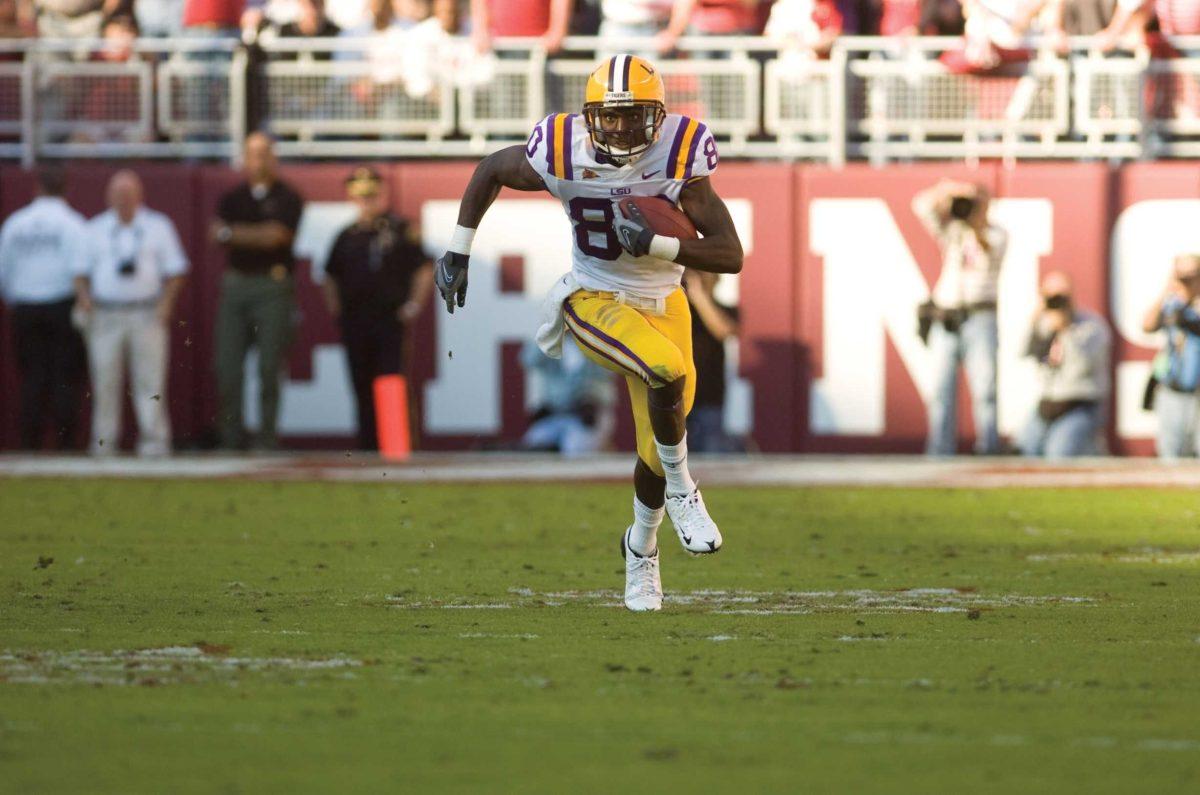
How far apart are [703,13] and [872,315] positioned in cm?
245

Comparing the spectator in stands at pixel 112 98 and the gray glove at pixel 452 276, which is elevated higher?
the spectator in stands at pixel 112 98

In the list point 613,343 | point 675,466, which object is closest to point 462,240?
point 613,343

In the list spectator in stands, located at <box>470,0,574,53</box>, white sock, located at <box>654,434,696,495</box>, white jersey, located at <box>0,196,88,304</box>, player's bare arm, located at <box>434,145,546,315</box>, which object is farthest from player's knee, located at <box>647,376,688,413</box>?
white jersey, located at <box>0,196,88,304</box>

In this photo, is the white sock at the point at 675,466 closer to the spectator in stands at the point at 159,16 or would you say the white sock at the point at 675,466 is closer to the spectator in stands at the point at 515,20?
the spectator in stands at the point at 515,20

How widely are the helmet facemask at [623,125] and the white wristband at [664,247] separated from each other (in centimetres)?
39

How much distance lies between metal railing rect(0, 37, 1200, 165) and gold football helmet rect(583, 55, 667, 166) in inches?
313

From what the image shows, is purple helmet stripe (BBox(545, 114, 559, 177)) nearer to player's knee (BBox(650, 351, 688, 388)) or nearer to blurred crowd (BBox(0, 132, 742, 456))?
player's knee (BBox(650, 351, 688, 388))

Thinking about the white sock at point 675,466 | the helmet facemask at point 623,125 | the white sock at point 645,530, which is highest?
the helmet facemask at point 623,125

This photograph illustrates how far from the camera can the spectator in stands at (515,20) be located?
52.2ft

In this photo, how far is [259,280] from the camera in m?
15.7

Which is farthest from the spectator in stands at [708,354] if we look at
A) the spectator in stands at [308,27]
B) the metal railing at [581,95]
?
the spectator in stands at [308,27]

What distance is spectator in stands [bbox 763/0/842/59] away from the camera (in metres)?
15.8

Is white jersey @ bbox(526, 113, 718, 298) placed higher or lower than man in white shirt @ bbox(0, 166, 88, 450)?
higher

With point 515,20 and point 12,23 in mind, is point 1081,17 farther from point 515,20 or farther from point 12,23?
point 12,23
